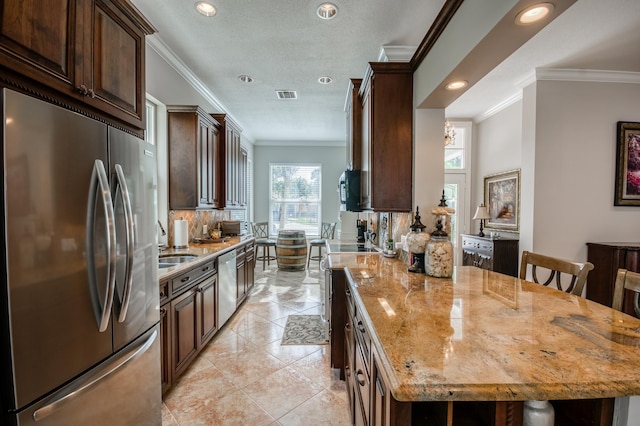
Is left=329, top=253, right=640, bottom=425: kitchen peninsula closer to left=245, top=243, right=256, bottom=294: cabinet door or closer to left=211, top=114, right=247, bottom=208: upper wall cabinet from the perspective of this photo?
left=245, top=243, right=256, bottom=294: cabinet door

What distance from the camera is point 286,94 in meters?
4.09

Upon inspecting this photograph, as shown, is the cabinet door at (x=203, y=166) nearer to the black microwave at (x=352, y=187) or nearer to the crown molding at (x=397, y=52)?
the black microwave at (x=352, y=187)

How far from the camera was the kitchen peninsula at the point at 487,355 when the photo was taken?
0.67 meters

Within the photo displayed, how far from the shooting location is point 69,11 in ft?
3.69

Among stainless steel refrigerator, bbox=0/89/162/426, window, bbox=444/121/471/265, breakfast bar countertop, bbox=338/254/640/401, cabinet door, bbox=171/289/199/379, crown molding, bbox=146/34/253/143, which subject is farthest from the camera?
window, bbox=444/121/471/265

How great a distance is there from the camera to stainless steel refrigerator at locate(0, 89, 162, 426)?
0.87 metres

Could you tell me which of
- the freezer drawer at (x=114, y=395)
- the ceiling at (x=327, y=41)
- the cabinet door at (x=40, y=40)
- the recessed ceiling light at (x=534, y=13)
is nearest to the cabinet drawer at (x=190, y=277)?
the freezer drawer at (x=114, y=395)

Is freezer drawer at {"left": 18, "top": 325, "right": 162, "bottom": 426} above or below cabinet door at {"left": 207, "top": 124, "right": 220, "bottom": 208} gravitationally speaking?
below

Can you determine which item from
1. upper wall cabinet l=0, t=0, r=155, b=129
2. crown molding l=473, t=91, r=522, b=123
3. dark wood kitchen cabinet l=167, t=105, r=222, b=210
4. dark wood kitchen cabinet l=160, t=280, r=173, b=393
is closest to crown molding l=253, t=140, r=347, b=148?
crown molding l=473, t=91, r=522, b=123

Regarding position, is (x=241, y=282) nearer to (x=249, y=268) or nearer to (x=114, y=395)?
(x=249, y=268)

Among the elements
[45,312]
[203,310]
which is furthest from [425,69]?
[203,310]

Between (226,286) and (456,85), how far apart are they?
2803 millimetres

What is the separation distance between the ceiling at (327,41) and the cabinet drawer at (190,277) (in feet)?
6.19

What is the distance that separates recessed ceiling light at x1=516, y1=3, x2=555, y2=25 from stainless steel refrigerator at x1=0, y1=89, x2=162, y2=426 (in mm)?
1808
